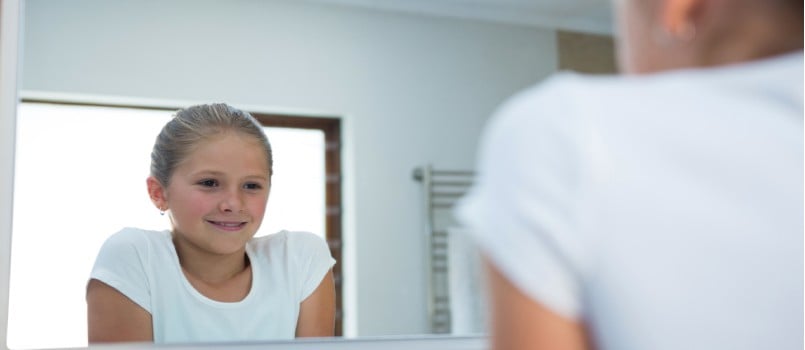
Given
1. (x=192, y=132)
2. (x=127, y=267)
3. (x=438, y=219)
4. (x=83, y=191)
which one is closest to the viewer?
(x=127, y=267)

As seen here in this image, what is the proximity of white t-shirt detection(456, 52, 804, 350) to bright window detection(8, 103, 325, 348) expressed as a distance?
1.08 meters

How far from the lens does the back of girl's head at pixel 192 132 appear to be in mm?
1314

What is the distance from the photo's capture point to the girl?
3.89ft

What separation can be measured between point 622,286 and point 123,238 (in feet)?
3.60

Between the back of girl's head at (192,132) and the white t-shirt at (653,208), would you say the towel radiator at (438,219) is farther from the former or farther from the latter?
the white t-shirt at (653,208)

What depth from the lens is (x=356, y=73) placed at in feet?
6.15

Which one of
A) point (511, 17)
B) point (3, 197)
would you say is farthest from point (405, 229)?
point (3, 197)

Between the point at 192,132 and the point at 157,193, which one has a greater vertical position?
the point at 192,132

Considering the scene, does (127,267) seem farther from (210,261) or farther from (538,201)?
(538,201)

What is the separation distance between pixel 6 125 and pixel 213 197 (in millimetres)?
360

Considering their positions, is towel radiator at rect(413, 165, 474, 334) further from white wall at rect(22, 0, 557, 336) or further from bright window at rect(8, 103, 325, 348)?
bright window at rect(8, 103, 325, 348)

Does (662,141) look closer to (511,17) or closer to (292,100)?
(292,100)

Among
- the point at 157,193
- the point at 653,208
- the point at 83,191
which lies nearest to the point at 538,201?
the point at 653,208

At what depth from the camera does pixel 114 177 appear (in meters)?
1.49
